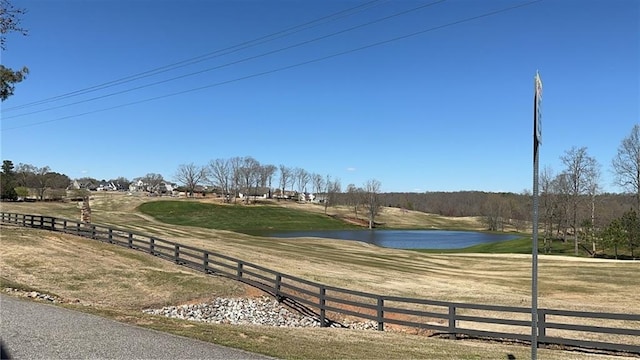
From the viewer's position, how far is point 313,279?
2567 centimetres

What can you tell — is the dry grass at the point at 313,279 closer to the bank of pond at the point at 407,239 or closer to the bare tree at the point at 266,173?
the bank of pond at the point at 407,239

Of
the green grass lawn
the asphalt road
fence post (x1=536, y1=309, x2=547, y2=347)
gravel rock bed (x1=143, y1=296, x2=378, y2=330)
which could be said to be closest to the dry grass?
the asphalt road

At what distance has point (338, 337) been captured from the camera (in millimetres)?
Answer: 12109

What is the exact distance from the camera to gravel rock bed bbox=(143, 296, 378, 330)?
17719 millimetres

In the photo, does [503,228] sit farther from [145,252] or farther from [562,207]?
[145,252]

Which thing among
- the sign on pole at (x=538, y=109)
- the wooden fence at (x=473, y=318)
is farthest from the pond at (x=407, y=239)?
the sign on pole at (x=538, y=109)

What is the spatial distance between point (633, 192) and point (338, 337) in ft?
189

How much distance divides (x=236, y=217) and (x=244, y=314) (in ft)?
335

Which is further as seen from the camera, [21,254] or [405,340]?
[21,254]

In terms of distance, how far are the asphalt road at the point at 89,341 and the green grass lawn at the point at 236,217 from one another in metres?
95.2

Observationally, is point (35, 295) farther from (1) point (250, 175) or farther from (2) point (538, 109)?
(1) point (250, 175)

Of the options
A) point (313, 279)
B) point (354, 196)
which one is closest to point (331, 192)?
point (354, 196)

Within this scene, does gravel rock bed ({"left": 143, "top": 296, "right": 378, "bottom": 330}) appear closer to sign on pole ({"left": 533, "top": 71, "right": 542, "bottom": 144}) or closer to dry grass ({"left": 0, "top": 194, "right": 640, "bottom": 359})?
dry grass ({"left": 0, "top": 194, "right": 640, "bottom": 359})

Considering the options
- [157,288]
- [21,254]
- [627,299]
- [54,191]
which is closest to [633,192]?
[627,299]
